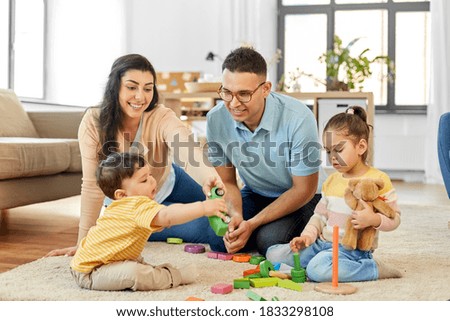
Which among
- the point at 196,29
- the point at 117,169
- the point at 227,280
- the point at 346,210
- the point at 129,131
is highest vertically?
the point at 196,29

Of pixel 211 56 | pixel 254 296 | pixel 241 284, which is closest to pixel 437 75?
pixel 211 56

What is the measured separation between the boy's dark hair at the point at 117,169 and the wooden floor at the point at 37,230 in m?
0.58

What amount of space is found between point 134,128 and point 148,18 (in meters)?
4.52

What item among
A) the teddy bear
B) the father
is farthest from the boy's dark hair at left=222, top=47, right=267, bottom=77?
the teddy bear

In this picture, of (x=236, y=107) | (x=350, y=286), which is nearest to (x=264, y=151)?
(x=236, y=107)

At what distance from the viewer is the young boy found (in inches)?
61.1

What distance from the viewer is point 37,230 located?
2713 mm

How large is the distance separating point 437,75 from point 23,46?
12.3 feet

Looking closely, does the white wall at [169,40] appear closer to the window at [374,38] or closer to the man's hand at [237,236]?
the window at [374,38]

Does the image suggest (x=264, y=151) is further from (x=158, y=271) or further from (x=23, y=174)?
(x=23, y=174)

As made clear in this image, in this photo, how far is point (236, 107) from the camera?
1.88 metres

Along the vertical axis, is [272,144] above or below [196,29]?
below

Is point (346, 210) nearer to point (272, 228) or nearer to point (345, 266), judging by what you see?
point (345, 266)

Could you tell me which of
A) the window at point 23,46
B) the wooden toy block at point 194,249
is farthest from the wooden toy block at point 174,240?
the window at point 23,46
